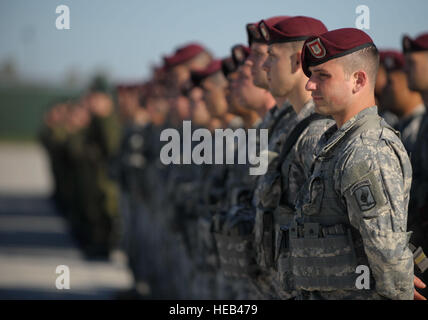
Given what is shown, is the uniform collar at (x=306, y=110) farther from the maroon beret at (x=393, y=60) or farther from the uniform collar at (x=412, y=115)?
the maroon beret at (x=393, y=60)

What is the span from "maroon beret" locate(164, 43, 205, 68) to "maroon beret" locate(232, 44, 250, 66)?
2310mm

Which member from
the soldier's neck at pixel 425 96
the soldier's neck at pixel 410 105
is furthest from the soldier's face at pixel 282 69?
the soldier's neck at pixel 410 105

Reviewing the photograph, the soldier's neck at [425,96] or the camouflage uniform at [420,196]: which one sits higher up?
the soldier's neck at [425,96]

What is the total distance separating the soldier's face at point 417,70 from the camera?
16.5 feet

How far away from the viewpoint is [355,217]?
2.86 metres

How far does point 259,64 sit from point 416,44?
1.52 meters

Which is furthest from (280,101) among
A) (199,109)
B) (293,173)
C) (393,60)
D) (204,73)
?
(199,109)

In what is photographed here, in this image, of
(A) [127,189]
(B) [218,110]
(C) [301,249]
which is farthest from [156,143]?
(C) [301,249]

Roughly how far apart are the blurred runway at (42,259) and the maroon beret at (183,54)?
2.94 metres

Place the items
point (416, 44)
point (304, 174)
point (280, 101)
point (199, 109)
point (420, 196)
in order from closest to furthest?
point (304, 174), point (280, 101), point (420, 196), point (416, 44), point (199, 109)

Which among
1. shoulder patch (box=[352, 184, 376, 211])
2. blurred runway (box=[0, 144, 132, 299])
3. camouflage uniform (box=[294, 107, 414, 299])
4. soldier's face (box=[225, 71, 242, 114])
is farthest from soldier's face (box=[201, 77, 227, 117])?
blurred runway (box=[0, 144, 132, 299])

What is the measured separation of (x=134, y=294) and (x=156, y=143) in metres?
1.82

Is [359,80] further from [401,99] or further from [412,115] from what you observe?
[401,99]

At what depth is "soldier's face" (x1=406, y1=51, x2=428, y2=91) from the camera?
16.5 feet
